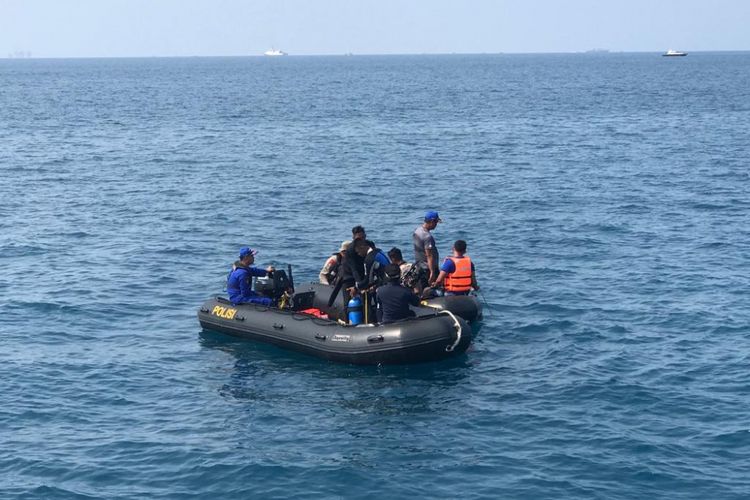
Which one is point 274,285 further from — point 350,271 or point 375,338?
point 375,338

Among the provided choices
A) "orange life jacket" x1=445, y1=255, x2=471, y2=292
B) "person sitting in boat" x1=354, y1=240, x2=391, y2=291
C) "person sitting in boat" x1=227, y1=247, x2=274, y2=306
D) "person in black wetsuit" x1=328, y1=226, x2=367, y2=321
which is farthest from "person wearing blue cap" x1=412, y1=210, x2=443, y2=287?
"person sitting in boat" x1=227, y1=247, x2=274, y2=306

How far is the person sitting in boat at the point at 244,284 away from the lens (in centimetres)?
2306

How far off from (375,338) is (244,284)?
401 cm

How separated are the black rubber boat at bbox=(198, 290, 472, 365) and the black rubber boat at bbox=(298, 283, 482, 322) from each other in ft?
2.20

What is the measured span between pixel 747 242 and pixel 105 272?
20.0 meters

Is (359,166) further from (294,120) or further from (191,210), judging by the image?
(294,120)

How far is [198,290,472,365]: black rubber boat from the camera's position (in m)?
20.7

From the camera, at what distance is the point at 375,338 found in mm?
20812

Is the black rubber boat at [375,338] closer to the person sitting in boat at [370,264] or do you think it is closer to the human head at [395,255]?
the person sitting in boat at [370,264]

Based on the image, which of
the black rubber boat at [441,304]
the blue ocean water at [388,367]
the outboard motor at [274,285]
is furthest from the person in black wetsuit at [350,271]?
the outboard motor at [274,285]

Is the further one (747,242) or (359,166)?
(359,166)

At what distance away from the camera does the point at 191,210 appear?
40.2 metres

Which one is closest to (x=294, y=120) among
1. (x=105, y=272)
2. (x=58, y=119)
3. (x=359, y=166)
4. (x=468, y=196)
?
(x=58, y=119)

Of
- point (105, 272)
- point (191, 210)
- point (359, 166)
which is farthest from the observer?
point (359, 166)
